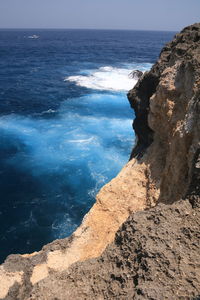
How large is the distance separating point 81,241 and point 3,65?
67.1 meters

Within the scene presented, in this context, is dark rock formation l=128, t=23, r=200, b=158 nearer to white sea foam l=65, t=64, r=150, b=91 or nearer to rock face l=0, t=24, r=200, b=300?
→ rock face l=0, t=24, r=200, b=300

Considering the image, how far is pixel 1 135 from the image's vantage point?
31.3m

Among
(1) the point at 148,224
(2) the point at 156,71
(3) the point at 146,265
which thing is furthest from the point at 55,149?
(3) the point at 146,265

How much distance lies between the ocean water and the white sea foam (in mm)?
177

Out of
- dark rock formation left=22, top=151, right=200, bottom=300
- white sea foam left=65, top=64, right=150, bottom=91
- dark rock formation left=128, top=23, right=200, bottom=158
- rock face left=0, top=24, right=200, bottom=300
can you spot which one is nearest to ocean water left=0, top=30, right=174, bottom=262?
white sea foam left=65, top=64, right=150, bottom=91

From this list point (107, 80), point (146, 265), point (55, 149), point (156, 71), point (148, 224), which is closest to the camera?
point (146, 265)

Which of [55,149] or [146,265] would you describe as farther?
[55,149]

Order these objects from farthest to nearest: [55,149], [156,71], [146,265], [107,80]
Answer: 1. [107,80]
2. [55,149]
3. [156,71]
4. [146,265]

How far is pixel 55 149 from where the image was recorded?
95.5 ft

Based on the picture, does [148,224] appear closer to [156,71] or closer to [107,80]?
[156,71]

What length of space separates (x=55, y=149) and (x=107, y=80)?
2868cm

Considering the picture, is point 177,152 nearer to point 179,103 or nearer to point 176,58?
point 179,103

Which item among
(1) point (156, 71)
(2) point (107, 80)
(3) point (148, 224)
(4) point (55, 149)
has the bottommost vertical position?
(4) point (55, 149)

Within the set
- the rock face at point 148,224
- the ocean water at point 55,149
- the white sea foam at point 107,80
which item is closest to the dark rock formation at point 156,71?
the rock face at point 148,224
